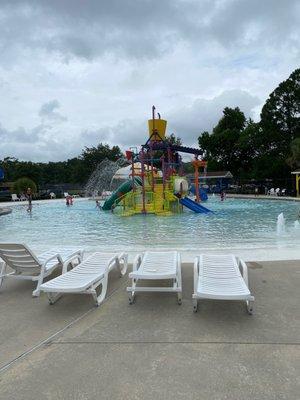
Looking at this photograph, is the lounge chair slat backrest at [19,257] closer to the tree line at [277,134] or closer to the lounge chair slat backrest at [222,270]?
the lounge chair slat backrest at [222,270]

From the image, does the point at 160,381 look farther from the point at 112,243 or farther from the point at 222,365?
the point at 112,243

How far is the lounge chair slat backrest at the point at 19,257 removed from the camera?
18.9ft

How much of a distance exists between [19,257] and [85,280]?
1.33 metres

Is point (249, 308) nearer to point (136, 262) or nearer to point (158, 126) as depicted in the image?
point (136, 262)

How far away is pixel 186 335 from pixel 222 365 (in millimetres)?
673

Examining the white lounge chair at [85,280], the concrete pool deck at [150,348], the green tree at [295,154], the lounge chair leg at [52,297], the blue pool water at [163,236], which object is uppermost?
the green tree at [295,154]

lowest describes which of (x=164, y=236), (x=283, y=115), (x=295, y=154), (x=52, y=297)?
(x=164, y=236)

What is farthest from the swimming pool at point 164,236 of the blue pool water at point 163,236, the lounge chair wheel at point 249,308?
the lounge chair wheel at point 249,308

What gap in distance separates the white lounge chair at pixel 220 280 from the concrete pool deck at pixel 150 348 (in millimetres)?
250

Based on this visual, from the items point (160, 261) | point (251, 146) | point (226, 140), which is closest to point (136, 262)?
point (160, 261)

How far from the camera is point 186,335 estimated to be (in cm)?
387

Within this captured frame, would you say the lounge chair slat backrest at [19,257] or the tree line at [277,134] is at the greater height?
the tree line at [277,134]

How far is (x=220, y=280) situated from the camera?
16.0ft

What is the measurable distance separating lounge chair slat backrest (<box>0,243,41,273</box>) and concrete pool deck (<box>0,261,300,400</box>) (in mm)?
673
